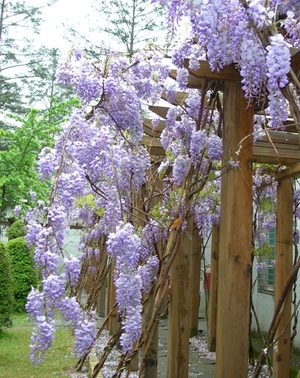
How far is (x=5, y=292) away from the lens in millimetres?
7145

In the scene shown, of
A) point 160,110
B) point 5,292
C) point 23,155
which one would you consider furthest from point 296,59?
point 23,155

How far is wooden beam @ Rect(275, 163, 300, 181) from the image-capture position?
169 inches

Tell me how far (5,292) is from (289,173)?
170 inches

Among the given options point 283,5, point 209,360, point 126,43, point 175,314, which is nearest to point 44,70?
point 126,43

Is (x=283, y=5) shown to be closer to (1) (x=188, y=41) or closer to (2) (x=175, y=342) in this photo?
(1) (x=188, y=41)

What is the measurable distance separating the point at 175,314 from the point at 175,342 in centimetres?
22

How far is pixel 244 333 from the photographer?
2.82 meters

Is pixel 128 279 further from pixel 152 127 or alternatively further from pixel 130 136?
pixel 152 127

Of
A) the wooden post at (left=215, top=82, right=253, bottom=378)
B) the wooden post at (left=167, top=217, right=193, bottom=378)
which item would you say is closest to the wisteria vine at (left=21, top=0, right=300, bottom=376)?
the wooden post at (left=215, top=82, right=253, bottom=378)

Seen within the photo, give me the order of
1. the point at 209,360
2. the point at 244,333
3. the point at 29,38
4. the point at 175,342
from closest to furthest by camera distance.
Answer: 1. the point at 244,333
2. the point at 175,342
3. the point at 209,360
4. the point at 29,38

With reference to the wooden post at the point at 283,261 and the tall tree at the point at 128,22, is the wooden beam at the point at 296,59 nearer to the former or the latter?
the wooden post at the point at 283,261

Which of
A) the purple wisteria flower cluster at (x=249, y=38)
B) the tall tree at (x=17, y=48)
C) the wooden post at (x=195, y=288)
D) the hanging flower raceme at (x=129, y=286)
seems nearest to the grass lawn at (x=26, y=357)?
the wooden post at (x=195, y=288)

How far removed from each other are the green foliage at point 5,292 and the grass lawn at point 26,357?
29cm

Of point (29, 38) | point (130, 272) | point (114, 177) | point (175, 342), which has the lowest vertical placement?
point (175, 342)
